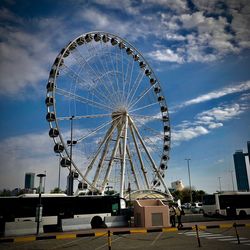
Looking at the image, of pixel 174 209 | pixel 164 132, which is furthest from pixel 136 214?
pixel 164 132

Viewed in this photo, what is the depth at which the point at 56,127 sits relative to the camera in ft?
91.2

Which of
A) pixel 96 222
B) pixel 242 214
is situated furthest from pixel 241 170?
pixel 96 222

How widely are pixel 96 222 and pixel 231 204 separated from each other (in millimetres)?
14079

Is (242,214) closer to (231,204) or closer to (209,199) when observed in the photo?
(231,204)

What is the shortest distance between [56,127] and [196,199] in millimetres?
74308

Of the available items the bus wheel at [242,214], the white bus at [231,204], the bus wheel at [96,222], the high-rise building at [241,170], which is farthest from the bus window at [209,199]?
the high-rise building at [241,170]

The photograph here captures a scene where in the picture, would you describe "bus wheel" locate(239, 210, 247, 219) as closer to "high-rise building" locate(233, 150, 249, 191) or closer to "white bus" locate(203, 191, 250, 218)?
"white bus" locate(203, 191, 250, 218)

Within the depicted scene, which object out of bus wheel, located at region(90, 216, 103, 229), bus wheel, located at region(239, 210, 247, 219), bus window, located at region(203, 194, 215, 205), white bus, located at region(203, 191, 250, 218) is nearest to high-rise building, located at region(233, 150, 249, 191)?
bus window, located at region(203, 194, 215, 205)

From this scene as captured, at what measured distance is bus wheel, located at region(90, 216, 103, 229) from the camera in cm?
2253

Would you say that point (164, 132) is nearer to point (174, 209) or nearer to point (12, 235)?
point (174, 209)

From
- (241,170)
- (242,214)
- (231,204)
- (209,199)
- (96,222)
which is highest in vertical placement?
(241,170)

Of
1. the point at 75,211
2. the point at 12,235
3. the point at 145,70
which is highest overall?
the point at 145,70

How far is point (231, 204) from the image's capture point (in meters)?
28.4

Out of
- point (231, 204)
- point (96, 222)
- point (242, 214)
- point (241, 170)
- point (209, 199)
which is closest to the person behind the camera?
point (96, 222)
